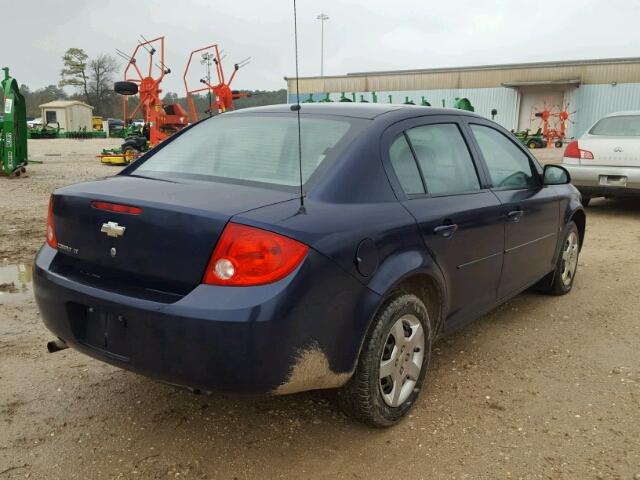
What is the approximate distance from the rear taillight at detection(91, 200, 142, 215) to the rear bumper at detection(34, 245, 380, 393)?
34cm

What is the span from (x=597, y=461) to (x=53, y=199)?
2.75m

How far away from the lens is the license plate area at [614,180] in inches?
317

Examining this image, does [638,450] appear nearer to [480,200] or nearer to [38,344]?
[480,200]

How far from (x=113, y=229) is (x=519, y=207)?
250 centimetres

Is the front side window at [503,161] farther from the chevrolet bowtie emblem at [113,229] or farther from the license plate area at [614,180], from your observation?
the license plate area at [614,180]

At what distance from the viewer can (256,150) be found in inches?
115

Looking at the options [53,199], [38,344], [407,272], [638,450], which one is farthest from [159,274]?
[638,450]

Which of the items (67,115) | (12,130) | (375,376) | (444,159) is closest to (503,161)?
(444,159)

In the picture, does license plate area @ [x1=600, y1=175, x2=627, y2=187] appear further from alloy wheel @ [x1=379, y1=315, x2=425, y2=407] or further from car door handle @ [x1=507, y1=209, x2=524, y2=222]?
alloy wheel @ [x1=379, y1=315, x2=425, y2=407]

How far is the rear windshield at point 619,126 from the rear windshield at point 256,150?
23.3ft

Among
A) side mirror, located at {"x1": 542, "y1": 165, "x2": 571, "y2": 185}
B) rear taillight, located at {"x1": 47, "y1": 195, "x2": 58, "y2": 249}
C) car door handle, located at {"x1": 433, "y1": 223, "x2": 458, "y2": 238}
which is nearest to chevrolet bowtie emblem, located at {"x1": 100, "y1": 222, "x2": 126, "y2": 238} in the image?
rear taillight, located at {"x1": 47, "y1": 195, "x2": 58, "y2": 249}

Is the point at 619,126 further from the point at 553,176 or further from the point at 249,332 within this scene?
the point at 249,332

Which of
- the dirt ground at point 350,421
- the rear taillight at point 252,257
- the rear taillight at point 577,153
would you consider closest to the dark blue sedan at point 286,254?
the rear taillight at point 252,257

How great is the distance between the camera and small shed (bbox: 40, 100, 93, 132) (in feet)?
174
